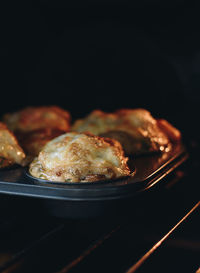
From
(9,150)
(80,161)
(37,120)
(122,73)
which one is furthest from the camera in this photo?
(122,73)

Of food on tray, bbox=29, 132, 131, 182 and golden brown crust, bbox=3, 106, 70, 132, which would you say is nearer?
food on tray, bbox=29, 132, 131, 182

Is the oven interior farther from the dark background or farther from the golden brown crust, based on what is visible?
the golden brown crust

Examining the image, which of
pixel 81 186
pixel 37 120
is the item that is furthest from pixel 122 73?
pixel 81 186

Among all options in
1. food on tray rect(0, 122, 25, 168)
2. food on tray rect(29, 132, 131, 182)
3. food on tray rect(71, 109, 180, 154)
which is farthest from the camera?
food on tray rect(71, 109, 180, 154)

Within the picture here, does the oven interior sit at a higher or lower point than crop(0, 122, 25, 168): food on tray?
higher

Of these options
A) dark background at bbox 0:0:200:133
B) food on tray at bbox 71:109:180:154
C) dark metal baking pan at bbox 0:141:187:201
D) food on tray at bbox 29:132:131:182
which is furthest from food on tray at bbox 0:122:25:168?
dark background at bbox 0:0:200:133

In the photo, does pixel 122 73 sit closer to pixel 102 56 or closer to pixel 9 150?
pixel 102 56

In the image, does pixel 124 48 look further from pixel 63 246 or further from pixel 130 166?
pixel 63 246
